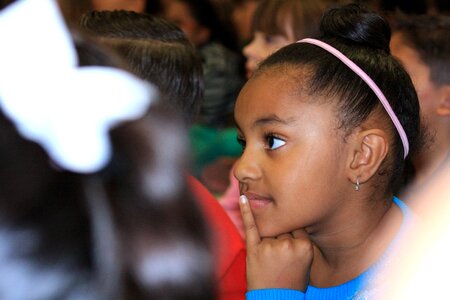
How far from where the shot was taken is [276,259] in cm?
143

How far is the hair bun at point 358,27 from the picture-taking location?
154 centimetres

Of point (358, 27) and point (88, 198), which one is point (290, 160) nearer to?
point (358, 27)

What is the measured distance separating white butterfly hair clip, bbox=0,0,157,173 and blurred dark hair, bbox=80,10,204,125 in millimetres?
1086

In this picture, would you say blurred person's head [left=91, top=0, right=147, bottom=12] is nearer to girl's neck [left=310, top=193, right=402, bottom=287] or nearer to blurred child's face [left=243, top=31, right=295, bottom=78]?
blurred child's face [left=243, top=31, right=295, bottom=78]

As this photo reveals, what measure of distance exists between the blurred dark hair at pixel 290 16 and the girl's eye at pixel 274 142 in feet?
4.37

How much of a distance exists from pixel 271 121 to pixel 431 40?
1.24 meters

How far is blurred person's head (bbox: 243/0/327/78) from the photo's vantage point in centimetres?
273

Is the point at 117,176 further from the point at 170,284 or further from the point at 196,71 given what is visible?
the point at 196,71

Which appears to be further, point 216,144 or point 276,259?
point 216,144

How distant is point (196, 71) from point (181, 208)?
4.28 feet

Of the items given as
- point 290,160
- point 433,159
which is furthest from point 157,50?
point 433,159

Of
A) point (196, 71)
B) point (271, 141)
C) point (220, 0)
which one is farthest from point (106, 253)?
point (220, 0)

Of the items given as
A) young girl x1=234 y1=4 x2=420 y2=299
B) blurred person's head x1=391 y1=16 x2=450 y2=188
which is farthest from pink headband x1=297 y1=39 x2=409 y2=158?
blurred person's head x1=391 y1=16 x2=450 y2=188

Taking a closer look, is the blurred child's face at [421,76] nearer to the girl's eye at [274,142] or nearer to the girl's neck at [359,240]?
the girl's neck at [359,240]
